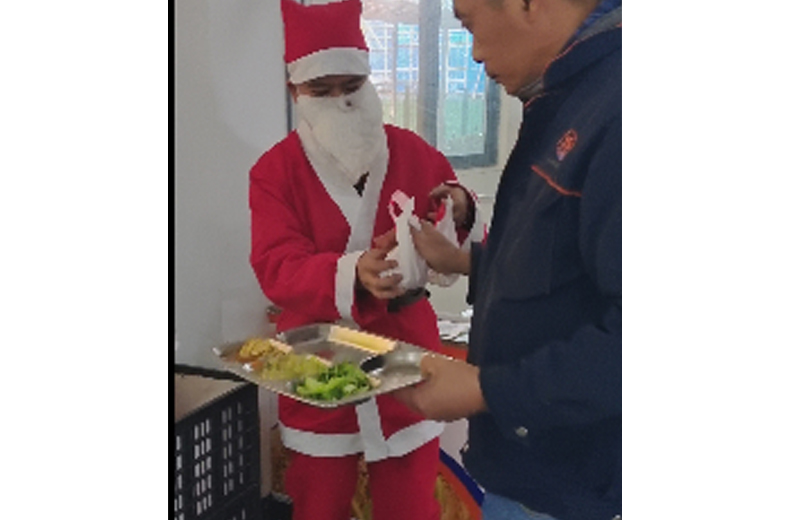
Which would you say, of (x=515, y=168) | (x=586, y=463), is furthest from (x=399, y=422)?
(x=515, y=168)

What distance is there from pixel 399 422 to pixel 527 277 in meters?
0.27

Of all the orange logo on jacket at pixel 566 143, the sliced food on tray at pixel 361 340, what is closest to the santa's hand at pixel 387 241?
the sliced food on tray at pixel 361 340

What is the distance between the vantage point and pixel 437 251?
0.90 meters

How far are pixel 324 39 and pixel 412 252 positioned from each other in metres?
0.28

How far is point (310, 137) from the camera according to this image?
945mm

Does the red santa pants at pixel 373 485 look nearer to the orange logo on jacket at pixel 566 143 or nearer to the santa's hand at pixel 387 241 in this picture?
the santa's hand at pixel 387 241

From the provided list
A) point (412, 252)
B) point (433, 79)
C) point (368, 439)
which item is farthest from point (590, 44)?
point (368, 439)

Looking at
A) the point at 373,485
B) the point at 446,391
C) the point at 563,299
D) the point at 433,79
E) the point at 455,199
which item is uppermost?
the point at 433,79

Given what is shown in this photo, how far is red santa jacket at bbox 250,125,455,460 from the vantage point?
3.01 ft

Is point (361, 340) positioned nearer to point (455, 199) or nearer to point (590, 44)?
point (455, 199)

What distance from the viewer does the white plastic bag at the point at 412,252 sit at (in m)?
0.90

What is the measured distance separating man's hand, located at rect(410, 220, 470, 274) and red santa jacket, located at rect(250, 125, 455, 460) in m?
0.03
